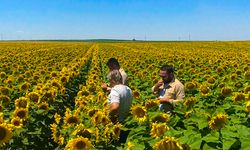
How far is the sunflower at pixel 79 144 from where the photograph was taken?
17.0 feet

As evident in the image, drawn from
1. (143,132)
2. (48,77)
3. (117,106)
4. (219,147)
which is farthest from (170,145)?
(48,77)

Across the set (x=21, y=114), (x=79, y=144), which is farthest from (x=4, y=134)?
(x=21, y=114)

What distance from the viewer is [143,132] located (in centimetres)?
588

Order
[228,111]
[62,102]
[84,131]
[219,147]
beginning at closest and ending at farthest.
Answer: [219,147] < [84,131] < [228,111] < [62,102]

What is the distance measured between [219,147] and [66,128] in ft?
8.23

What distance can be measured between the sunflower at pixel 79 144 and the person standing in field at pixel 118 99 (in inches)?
66.7

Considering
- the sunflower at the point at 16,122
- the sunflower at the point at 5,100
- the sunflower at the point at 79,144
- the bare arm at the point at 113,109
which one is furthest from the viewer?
the sunflower at the point at 5,100

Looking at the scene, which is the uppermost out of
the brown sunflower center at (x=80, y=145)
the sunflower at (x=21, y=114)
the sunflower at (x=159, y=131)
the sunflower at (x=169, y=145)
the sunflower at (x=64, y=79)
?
the sunflower at (x=169, y=145)

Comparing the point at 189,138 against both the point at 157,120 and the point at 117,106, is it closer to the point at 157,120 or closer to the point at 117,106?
the point at 157,120

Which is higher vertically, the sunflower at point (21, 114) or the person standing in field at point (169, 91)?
the person standing in field at point (169, 91)

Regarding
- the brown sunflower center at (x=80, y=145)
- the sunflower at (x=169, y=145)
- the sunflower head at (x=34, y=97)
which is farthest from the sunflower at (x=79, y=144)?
the sunflower head at (x=34, y=97)

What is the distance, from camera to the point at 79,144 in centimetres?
523

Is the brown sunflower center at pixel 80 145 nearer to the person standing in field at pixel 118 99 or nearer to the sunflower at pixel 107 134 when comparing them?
the sunflower at pixel 107 134

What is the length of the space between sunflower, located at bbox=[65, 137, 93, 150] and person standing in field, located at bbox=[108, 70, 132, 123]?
1.70 meters
